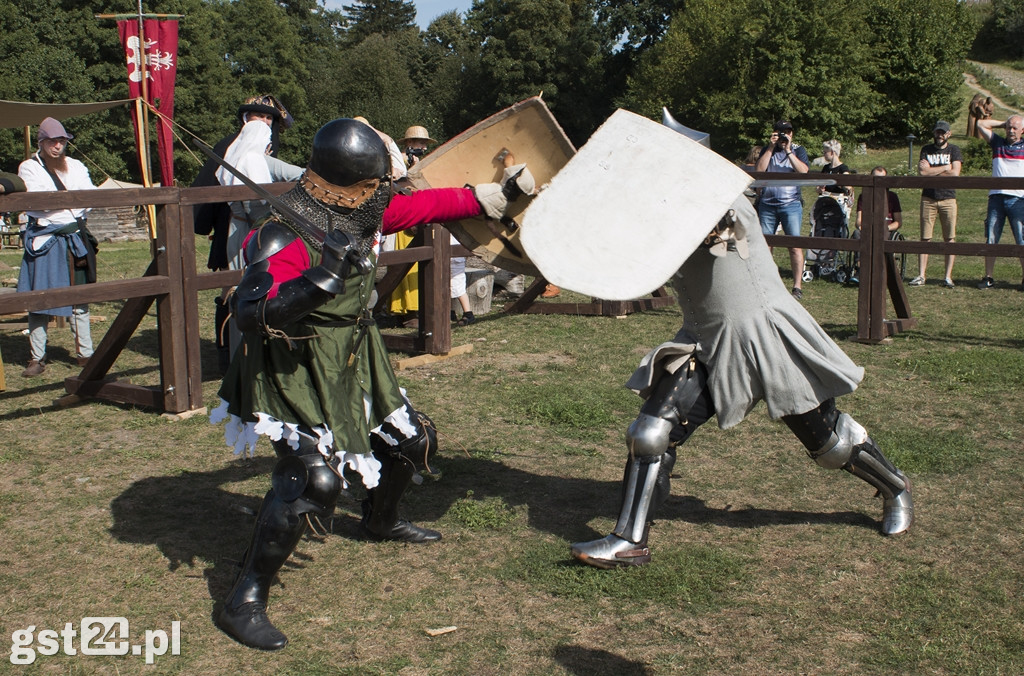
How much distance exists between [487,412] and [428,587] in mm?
2195

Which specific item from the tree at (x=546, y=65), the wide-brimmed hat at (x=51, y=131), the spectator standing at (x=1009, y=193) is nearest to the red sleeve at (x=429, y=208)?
the wide-brimmed hat at (x=51, y=131)

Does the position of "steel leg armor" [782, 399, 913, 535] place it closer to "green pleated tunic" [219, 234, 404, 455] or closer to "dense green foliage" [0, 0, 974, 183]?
"green pleated tunic" [219, 234, 404, 455]

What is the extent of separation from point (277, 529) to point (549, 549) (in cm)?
110

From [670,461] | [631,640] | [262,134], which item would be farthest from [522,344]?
[631,640]

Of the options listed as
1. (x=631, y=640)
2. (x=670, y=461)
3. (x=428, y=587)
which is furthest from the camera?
(x=670, y=461)

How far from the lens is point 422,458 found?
3641 mm

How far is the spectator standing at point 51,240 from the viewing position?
6.54 m

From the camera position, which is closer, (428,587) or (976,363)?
(428,587)

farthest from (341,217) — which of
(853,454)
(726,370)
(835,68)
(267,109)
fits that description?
(835,68)

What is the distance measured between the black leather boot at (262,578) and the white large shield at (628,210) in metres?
1.11

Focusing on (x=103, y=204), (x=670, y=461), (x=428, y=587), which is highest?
(x=103, y=204)

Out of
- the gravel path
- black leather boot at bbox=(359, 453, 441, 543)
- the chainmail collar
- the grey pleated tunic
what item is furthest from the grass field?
the gravel path

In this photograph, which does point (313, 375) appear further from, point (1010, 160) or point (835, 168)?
point (835, 168)

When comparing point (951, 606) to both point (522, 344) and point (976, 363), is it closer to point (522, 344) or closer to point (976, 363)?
point (976, 363)
